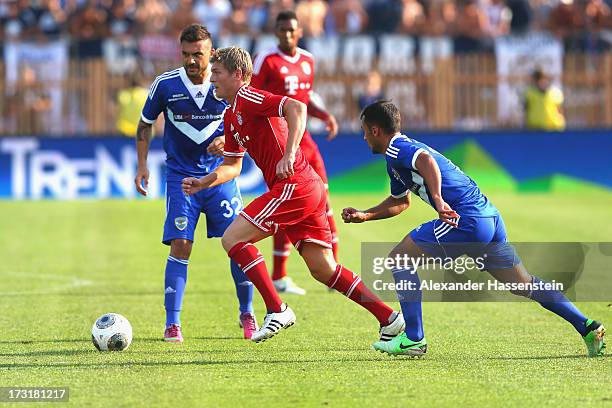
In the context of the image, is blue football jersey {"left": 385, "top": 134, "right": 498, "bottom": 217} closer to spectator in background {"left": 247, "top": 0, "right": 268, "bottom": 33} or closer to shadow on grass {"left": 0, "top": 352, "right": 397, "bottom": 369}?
shadow on grass {"left": 0, "top": 352, "right": 397, "bottom": 369}

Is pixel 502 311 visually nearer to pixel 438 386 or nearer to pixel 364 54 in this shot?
pixel 438 386

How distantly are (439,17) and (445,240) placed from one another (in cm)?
1913

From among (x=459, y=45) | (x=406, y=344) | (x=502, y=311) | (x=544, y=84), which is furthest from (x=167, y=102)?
(x=459, y=45)

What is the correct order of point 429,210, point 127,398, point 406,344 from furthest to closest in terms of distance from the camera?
point 429,210 < point 406,344 < point 127,398

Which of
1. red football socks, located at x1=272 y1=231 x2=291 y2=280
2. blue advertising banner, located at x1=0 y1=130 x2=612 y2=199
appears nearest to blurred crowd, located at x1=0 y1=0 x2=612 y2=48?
blue advertising banner, located at x1=0 y1=130 x2=612 y2=199

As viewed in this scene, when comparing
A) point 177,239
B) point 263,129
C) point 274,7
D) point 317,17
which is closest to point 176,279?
point 177,239

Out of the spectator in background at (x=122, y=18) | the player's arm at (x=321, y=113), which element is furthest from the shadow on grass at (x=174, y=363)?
the spectator in background at (x=122, y=18)

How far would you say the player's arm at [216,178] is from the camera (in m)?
8.28

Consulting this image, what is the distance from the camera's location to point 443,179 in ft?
25.8

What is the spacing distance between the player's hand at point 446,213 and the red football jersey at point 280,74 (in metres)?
4.37

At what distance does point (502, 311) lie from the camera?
10.4m

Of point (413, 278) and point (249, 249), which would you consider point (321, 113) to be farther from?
point (413, 278)

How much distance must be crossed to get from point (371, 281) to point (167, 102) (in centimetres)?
208

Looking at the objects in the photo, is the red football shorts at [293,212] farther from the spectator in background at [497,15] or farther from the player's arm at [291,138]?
the spectator in background at [497,15]
